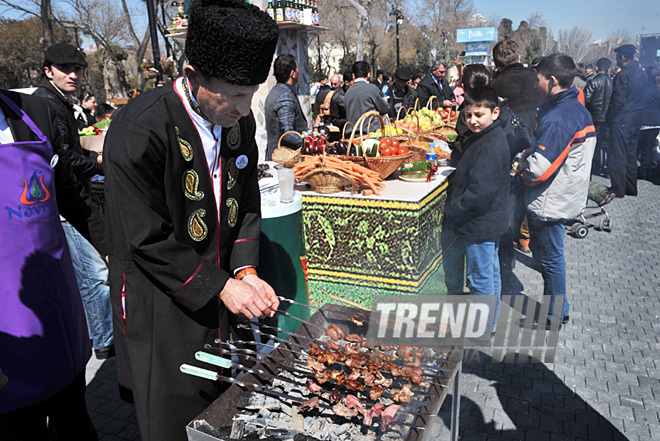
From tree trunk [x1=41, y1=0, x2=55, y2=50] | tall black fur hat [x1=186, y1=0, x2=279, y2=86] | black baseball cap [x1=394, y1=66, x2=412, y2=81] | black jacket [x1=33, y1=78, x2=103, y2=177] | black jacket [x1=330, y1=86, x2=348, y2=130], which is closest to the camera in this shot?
tall black fur hat [x1=186, y1=0, x2=279, y2=86]

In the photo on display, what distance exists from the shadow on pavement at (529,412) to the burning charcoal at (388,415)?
4.79 ft

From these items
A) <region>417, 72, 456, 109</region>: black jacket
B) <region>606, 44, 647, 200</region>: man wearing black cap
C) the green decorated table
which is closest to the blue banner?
<region>417, 72, 456, 109</region>: black jacket

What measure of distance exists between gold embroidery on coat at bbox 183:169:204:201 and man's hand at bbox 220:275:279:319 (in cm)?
40

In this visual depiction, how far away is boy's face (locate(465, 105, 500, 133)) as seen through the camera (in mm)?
3873

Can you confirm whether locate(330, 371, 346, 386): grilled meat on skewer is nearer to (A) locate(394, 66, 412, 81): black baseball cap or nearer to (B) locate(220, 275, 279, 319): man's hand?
(B) locate(220, 275, 279, 319): man's hand

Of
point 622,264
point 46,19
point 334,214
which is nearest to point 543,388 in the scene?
point 334,214

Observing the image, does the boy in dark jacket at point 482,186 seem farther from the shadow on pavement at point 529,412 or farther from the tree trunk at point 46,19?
the tree trunk at point 46,19

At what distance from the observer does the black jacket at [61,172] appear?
198 centimetres

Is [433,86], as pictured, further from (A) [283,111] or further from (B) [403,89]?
(A) [283,111]

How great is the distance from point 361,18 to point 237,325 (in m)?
34.4

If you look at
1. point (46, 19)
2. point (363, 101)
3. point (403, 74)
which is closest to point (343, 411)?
point (363, 101)

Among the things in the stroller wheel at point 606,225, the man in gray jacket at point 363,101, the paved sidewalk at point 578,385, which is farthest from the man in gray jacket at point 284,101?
the stroller wheel at point 606,225

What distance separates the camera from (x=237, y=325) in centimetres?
238

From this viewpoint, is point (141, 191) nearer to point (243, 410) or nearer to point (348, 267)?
point (243, 410)
